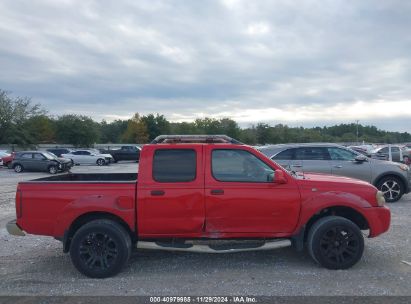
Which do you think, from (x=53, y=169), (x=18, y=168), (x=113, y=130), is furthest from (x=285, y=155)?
(x=113, y=130)

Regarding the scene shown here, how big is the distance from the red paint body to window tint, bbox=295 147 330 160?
5996mm

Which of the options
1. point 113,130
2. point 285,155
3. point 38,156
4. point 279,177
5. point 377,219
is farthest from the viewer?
point 113,130

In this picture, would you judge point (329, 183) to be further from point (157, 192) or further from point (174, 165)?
point (157, 192)

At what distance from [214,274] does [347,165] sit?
702 cm

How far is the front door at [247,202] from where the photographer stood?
5559 mm

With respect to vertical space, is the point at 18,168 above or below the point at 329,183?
below

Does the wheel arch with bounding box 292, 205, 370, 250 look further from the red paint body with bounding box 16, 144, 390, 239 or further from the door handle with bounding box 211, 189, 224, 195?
the door handle with bounding box 211, 189, 224, 195

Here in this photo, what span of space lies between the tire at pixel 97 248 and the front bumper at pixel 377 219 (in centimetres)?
335

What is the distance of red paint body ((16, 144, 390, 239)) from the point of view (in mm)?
5547

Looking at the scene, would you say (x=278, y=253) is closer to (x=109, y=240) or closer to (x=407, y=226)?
(x=109, y=240)

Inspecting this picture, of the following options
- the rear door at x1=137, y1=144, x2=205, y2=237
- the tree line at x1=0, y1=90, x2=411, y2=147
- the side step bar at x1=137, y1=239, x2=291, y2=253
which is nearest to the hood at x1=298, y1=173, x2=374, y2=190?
the side step bar at x1=137, y1=239, x2=291, y2=253

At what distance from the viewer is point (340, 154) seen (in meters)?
11.6

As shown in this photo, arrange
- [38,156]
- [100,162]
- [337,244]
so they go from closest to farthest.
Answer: [337,244]
[38,156]
[100,162]

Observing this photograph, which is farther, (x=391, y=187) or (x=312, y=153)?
(x=312, y=153)
